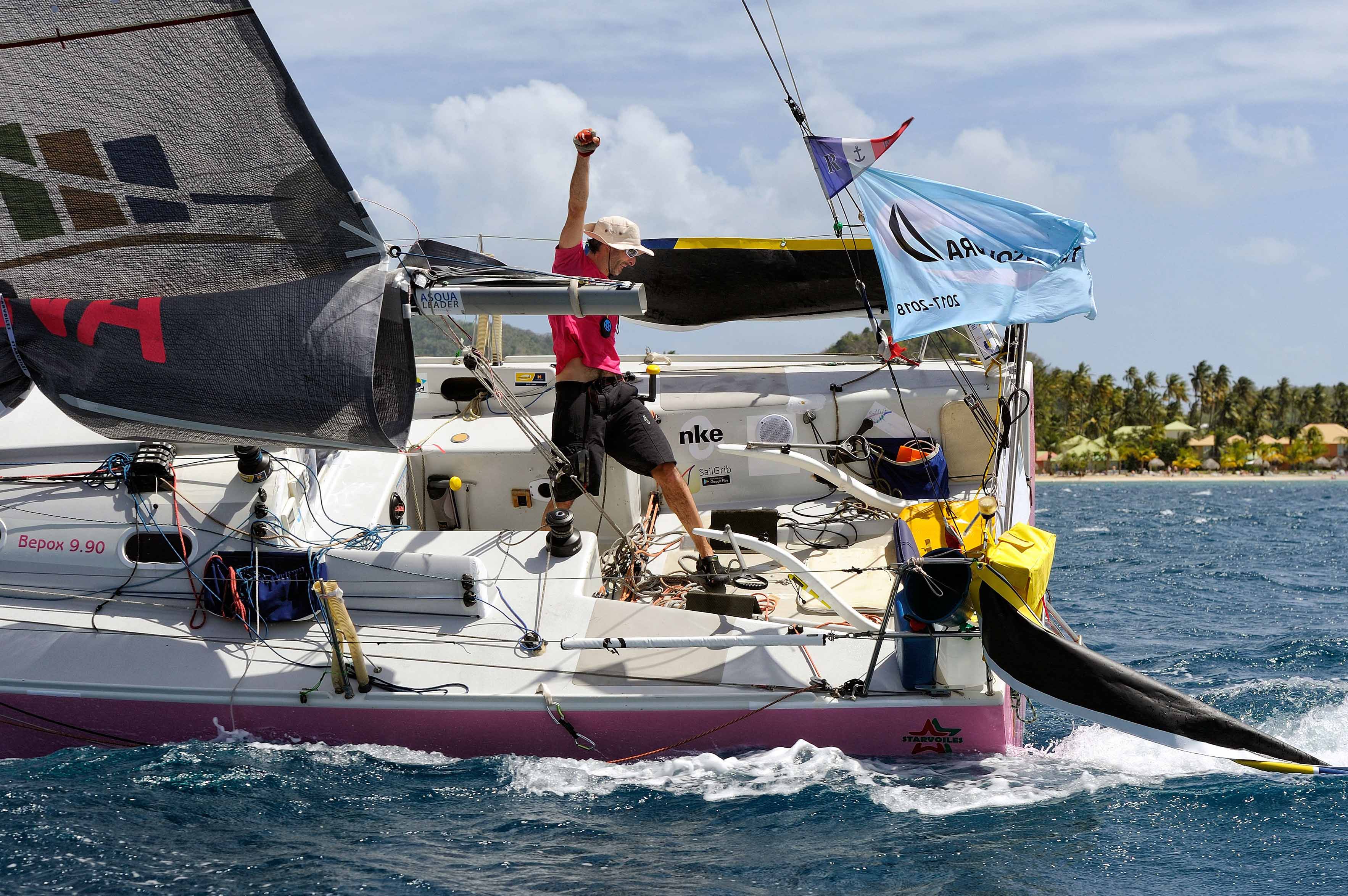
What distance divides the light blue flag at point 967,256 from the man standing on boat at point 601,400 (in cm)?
132

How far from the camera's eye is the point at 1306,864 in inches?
171

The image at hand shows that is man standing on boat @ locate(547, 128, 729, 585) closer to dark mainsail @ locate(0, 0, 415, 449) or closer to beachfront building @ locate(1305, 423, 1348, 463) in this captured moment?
dark mainsail @ locate(0, 0, 415, 449)

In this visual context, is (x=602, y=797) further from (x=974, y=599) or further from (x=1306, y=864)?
(x=1306, y=864)

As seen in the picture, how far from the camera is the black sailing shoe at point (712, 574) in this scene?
569cm

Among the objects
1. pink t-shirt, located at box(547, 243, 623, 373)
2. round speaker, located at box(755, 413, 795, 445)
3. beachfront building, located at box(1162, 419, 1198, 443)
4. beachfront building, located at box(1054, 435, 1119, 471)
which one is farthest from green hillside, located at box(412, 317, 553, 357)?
beachfront building, located at box(1162, 419, 1198, 443)

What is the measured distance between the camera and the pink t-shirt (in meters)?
5.96

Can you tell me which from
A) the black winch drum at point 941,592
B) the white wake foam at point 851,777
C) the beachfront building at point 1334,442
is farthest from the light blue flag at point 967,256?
the beachfront building at point 1334,442

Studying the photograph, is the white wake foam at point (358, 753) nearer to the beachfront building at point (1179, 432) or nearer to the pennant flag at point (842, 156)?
the pennant flag at point (842, 156)

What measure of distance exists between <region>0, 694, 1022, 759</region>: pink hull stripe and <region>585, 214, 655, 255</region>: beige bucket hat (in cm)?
251

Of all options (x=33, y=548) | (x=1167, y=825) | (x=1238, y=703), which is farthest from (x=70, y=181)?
(x=1238, y=703)

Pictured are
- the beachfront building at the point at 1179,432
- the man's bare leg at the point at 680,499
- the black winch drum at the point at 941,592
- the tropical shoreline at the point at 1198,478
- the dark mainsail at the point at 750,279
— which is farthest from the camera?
the beachfront building at the point at 1179,432

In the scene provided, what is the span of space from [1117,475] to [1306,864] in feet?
233

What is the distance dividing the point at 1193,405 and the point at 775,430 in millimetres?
88138

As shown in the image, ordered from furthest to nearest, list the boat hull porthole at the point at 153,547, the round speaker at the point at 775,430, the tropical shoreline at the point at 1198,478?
the tropical shoreline at the point at 1198,478 → the round speaker at the point at 775,430 → the boat hull porthole at the point at 153,547
